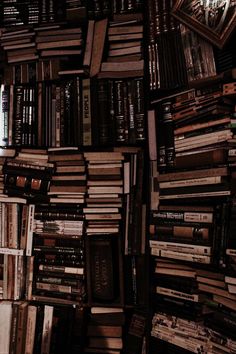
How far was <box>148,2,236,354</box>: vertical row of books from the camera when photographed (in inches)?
55.7

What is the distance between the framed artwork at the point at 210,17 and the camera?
1437 millimetres

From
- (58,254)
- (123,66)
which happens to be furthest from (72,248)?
(123,66)

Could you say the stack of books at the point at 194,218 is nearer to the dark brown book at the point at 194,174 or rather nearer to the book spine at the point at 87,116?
the dark brown book at the point at 194,174

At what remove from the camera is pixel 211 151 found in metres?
1.47

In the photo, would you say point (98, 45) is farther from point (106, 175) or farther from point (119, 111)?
point (106, 175)

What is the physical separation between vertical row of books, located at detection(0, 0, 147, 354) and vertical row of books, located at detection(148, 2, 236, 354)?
14cm

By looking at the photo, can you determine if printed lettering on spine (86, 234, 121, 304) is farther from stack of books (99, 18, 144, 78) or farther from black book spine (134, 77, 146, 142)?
stack of books (99, 18, 144, 78)

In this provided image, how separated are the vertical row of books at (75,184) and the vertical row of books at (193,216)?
0.14 meters

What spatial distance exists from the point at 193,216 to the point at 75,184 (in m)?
0.68

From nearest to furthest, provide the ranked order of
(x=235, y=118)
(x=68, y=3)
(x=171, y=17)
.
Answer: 1. (x=235, y=118)
2. (x=171, y=17)
3. (x=68, y=3)

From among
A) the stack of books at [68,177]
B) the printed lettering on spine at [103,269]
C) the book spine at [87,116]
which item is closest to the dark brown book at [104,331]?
the printed lettering on spine at [103,269]

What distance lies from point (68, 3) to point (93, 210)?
117cm

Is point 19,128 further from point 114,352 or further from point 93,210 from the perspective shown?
point 114,352

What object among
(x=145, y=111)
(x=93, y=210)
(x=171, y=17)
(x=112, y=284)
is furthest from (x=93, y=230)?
(x=171, y=17)
